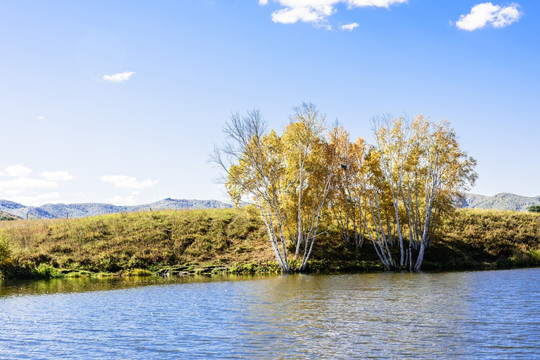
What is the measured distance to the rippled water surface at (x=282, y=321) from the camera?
15.6 metres

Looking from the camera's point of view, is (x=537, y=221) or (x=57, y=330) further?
(x=537, y=221)

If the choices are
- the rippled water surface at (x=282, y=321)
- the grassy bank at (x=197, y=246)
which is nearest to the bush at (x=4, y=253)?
the grassy bank at (x=197, y=246)

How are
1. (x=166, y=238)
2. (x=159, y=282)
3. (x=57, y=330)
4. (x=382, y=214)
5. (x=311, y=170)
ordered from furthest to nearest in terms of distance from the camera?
(x=166, y=238) → (x=382, y=214) → (x=311, y=170) → (x=159, y=282) → (x=57, y=330)

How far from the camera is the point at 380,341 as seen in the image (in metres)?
16.4

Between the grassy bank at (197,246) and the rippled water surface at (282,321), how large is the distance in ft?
47.3

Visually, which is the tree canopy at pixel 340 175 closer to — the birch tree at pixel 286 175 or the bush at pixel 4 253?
the birch tree at pixel 286 175

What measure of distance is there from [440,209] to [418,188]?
10.8 feet

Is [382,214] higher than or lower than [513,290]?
higher

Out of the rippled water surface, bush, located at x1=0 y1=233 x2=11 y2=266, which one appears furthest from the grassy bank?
the rippled water surface

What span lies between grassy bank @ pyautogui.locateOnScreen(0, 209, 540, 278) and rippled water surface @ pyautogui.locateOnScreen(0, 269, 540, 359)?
1443cm

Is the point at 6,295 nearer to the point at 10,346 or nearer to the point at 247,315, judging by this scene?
the point at 10,346

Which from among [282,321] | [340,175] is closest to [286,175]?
[340,175]

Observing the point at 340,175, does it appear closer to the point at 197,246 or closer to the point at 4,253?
the point at 197,246

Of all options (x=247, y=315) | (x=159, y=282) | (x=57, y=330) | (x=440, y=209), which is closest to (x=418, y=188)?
(x=440, y=209)
